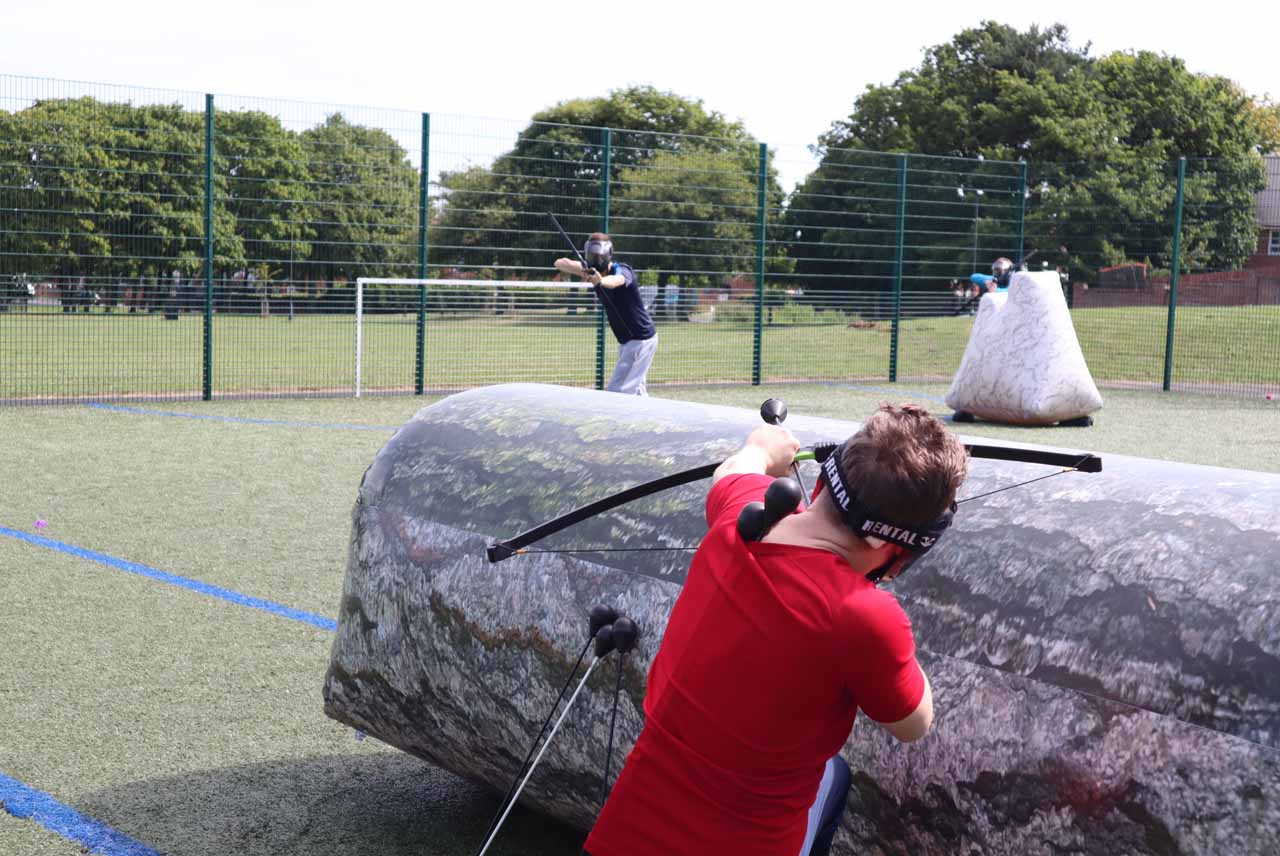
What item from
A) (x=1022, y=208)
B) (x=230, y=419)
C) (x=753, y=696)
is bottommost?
(x=230, y=419)

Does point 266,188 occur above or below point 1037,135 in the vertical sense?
below

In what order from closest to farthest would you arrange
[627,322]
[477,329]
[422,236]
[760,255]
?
[627,322], [422,236], [760,255], [477,329]

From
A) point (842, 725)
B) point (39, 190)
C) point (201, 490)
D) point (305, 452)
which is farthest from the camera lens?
point (39, 190)

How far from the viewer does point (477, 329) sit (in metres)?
21.5

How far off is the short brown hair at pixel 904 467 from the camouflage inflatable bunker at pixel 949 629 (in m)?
0.61

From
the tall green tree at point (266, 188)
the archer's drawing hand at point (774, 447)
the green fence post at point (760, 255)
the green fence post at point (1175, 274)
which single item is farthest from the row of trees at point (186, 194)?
the archer's drawing hand at point (774, 447)

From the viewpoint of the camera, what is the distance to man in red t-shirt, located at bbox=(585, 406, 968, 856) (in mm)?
2340

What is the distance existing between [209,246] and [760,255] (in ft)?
28.0

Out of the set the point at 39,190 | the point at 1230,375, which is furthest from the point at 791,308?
the point at 39,190

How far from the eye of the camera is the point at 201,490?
Result: 9930 mm

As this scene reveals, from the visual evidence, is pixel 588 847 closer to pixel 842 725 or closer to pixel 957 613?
pixel 842 725

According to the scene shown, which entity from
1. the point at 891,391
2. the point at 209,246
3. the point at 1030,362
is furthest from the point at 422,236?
the point at 1030,362

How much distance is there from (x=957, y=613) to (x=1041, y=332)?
13699 mm

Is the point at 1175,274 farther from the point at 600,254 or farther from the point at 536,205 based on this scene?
the point at 600,254
